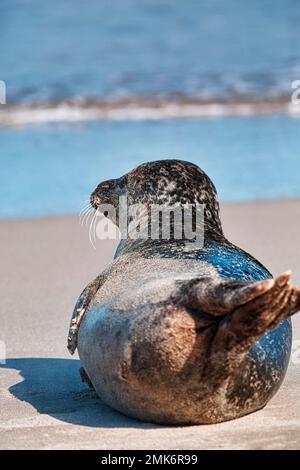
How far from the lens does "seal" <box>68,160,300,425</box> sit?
399cm

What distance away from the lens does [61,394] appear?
5195mm

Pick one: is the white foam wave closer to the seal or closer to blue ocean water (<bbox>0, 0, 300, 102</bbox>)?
blue ocean water (<bbox>0, 0, 300, 102</bbox>)

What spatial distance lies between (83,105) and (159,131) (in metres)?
1.83

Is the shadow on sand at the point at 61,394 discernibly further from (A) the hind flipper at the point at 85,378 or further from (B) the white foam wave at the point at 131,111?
(B) the white foam wave at the point at 131,111

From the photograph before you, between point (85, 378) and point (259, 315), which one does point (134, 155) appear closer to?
point (85, 378)

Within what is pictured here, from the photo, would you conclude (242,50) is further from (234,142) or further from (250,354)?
(250,354)

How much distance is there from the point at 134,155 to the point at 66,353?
16.2 ft

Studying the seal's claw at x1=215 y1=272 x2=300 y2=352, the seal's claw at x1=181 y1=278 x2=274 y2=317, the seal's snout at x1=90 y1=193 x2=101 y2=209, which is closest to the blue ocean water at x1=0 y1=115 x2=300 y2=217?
the seal's snout at x1=90 y1=193 x2=101 y2=209

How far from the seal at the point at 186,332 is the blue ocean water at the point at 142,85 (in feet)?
13.9

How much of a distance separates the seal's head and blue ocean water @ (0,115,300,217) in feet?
11.6

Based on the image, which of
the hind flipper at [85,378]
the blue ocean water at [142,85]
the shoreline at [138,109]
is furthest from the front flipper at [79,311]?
the shoreline at [138,109]

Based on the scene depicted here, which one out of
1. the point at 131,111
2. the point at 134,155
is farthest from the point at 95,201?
the point at 131,111

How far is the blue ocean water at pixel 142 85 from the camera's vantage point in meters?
10.1
